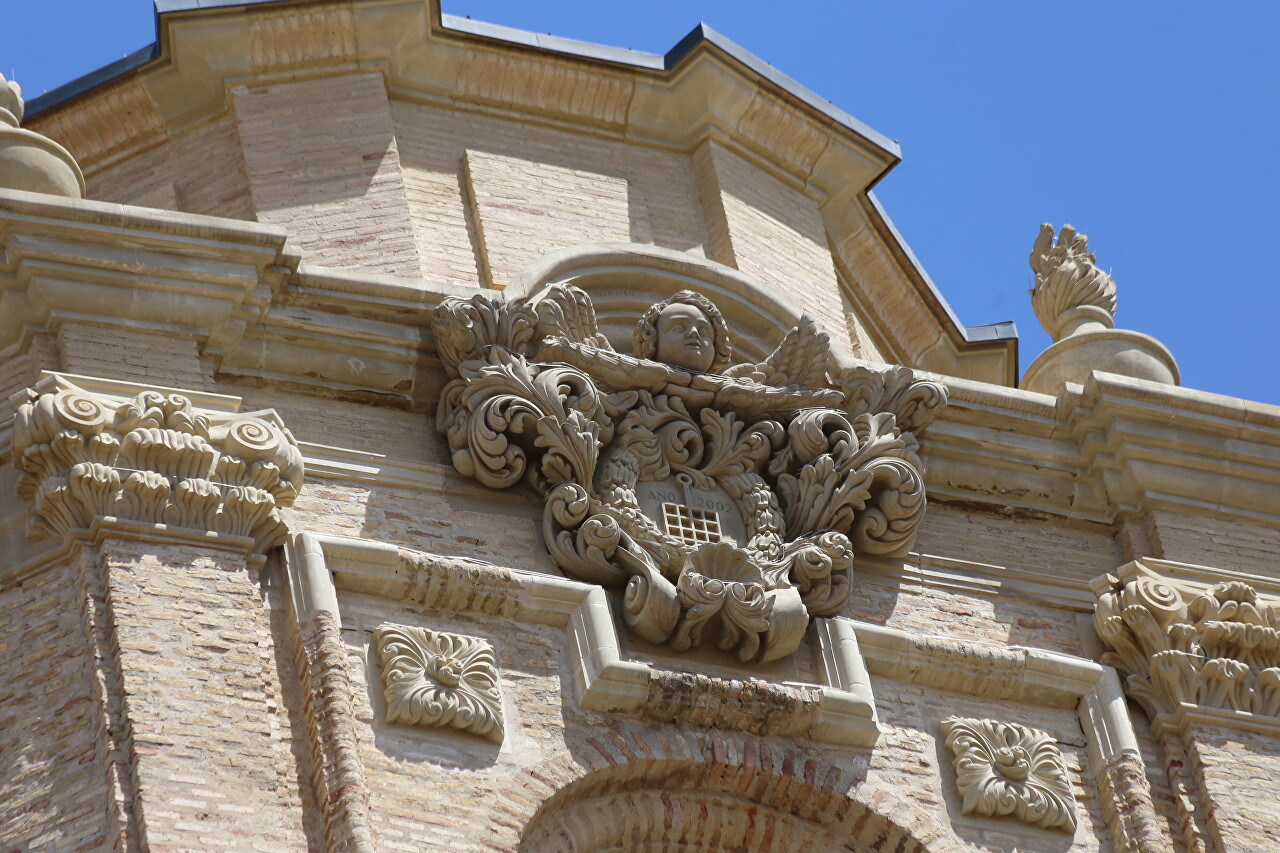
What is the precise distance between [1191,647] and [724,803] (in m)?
2.56

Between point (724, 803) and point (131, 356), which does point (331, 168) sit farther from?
point (724, 803)

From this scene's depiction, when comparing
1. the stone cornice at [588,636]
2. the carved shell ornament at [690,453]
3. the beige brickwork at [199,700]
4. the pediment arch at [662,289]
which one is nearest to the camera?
the beige brickwork at [199,700]

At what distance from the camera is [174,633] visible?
11.3 meters

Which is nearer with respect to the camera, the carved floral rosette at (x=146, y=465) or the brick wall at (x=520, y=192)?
the carved floral rosette at (x=146, y=465)

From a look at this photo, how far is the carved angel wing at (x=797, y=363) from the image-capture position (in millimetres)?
13891

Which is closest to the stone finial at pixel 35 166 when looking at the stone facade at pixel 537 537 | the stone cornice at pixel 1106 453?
the stone facade at pixel 537 537

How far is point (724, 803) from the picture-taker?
1230cm

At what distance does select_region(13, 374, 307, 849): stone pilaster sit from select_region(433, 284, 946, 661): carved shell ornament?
1292 mm

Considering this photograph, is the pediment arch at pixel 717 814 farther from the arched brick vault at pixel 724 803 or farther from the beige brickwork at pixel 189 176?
the beige brickwork at pixel 189 176

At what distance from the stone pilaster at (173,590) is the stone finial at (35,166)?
1.72 meters

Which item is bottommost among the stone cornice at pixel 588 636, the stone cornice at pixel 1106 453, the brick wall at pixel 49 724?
the brick wall at pixel 49 724

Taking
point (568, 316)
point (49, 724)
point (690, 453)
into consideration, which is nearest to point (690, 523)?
point (690, 453)

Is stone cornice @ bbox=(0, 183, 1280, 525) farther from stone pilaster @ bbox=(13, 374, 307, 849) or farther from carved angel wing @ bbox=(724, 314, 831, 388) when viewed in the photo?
stone pilaster @ bbox=(13, 374, 307, 849)

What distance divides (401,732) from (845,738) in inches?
82.6
